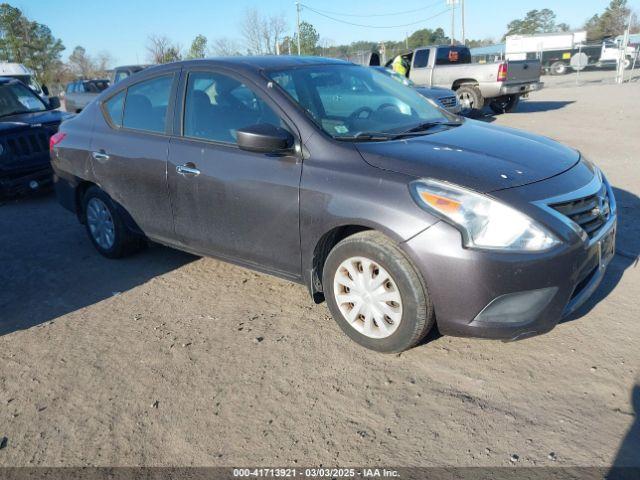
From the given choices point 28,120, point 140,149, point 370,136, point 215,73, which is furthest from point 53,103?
point 370,136

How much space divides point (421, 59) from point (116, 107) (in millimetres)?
12402

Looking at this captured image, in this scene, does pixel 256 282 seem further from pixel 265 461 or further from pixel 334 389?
pixel 265 461

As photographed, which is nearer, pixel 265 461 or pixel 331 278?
pixel 265 461

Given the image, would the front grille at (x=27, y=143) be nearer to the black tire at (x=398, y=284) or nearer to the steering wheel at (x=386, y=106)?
the steering wheel at (x=386, y=106)

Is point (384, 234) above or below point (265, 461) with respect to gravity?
above

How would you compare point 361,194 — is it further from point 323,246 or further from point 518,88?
point 518,88

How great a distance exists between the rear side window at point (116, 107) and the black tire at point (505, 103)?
42.6 feet

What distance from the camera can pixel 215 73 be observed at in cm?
384

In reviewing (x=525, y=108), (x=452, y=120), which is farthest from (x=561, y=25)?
(x=452, y=120)

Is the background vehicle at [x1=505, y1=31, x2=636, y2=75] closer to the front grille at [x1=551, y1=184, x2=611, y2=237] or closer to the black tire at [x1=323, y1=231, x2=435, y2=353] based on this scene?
the front grille at [x1=551, y1=184, x2=611, y2=237]

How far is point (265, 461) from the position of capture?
2420 millimetres

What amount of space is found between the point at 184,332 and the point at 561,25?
94114 millimetres

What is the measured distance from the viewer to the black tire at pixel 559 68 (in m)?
34.7

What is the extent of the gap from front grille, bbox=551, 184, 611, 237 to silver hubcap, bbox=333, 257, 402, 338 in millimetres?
1000
